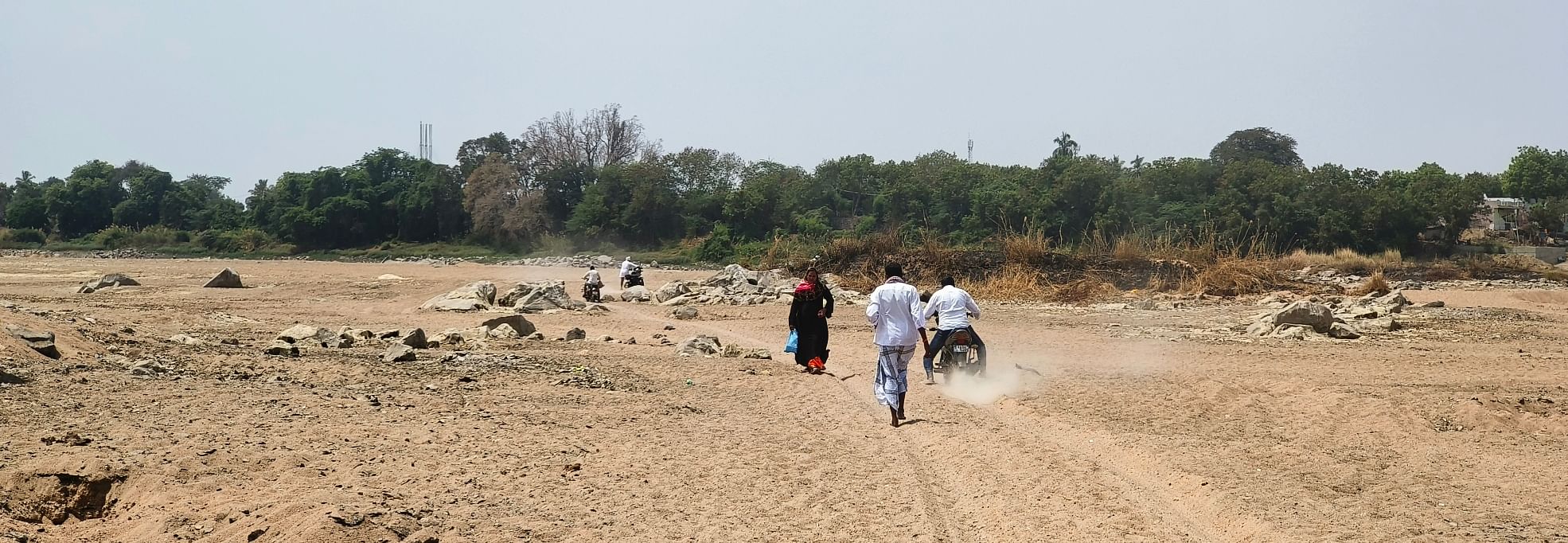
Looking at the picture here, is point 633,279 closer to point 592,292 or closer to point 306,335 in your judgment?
point 592,292

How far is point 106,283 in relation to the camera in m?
32.7

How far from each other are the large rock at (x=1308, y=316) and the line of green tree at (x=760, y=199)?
63.2 feet

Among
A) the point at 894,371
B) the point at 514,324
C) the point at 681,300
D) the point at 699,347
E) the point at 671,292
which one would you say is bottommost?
the point at 681,300

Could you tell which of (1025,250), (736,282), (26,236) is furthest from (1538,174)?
(26,236)

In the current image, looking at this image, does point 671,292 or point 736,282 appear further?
point 736,282

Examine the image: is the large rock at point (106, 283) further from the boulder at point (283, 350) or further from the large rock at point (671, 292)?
the boulder at point (283, 350)

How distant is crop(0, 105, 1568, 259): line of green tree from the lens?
4828 centimetres

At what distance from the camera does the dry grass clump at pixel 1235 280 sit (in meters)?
28.6

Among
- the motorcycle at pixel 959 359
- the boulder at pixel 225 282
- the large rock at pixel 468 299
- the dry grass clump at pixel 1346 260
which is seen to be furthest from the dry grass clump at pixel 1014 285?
the boulder at pixel 225 282

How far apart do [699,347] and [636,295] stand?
14.2 m

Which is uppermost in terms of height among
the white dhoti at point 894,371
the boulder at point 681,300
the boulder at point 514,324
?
the white dhoti at point 894,371

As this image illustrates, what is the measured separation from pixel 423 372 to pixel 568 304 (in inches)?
513

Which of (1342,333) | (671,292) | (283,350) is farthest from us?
(671,292)

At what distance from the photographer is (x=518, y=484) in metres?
7.31
